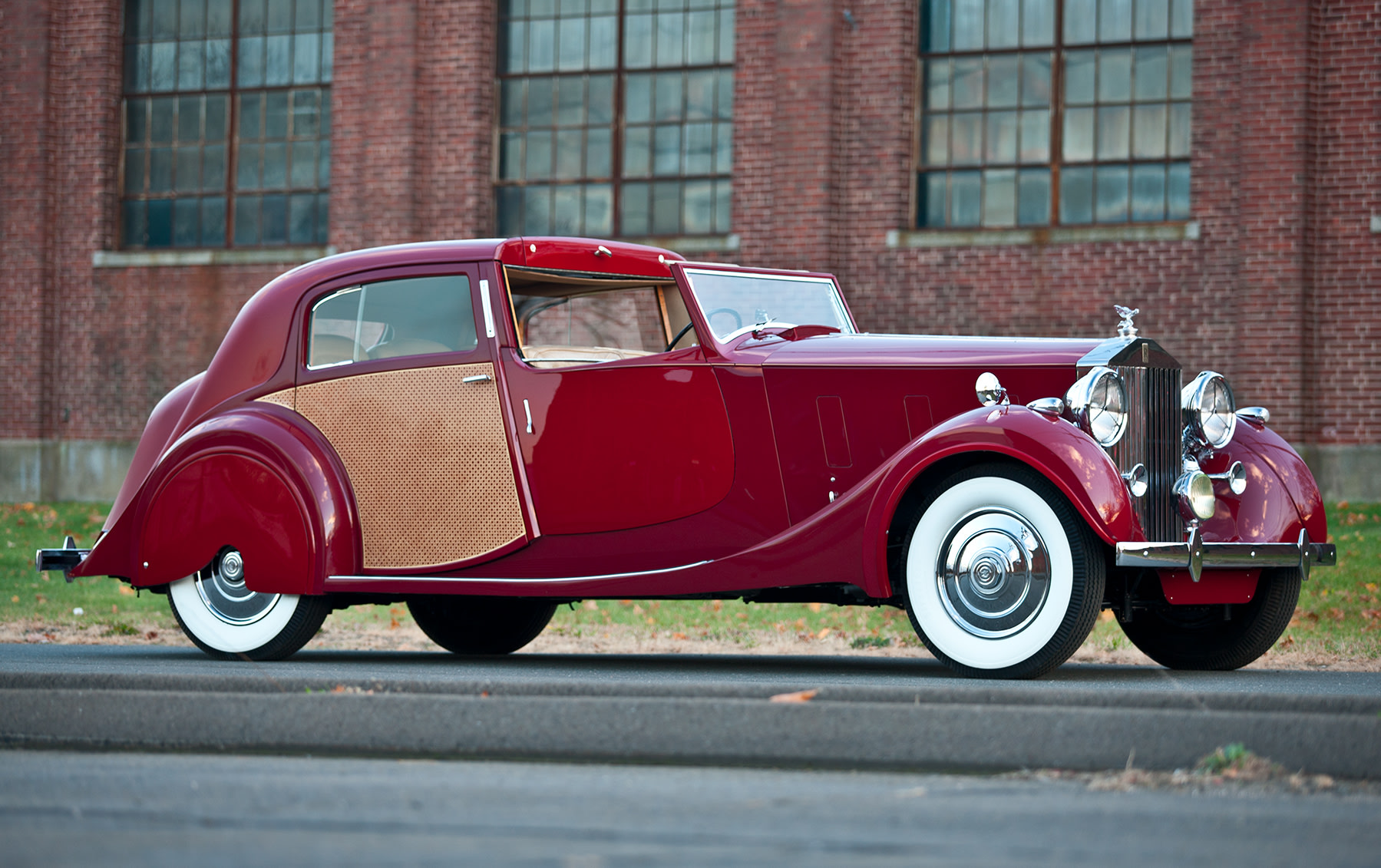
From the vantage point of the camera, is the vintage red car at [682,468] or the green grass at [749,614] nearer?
the vintage red car at [682,468]

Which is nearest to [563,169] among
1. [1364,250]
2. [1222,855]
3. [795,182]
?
[795,182]

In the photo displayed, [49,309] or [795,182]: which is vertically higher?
[795,182]

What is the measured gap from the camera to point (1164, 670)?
6.54 meters

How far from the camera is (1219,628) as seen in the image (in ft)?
21.5

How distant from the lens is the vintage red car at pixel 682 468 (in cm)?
574

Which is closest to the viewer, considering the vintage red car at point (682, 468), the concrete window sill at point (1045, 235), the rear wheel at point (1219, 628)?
the vintage red car at point (682, 468)

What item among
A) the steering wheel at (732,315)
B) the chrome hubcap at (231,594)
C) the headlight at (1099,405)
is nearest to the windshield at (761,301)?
the steering wheel at (732,315)

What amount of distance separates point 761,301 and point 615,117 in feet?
34.9

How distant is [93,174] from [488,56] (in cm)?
498

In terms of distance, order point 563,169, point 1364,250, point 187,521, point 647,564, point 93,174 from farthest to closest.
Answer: point 93,174 → point 563,169 → point 1364,250 → point 187,521 → point 647,564

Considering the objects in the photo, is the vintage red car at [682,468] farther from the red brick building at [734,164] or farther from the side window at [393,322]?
the red brick building at [734,164]

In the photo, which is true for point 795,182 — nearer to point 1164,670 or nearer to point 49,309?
point 49,309

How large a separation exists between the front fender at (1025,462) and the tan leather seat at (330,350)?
261 cm

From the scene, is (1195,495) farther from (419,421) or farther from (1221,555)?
(419,421)
